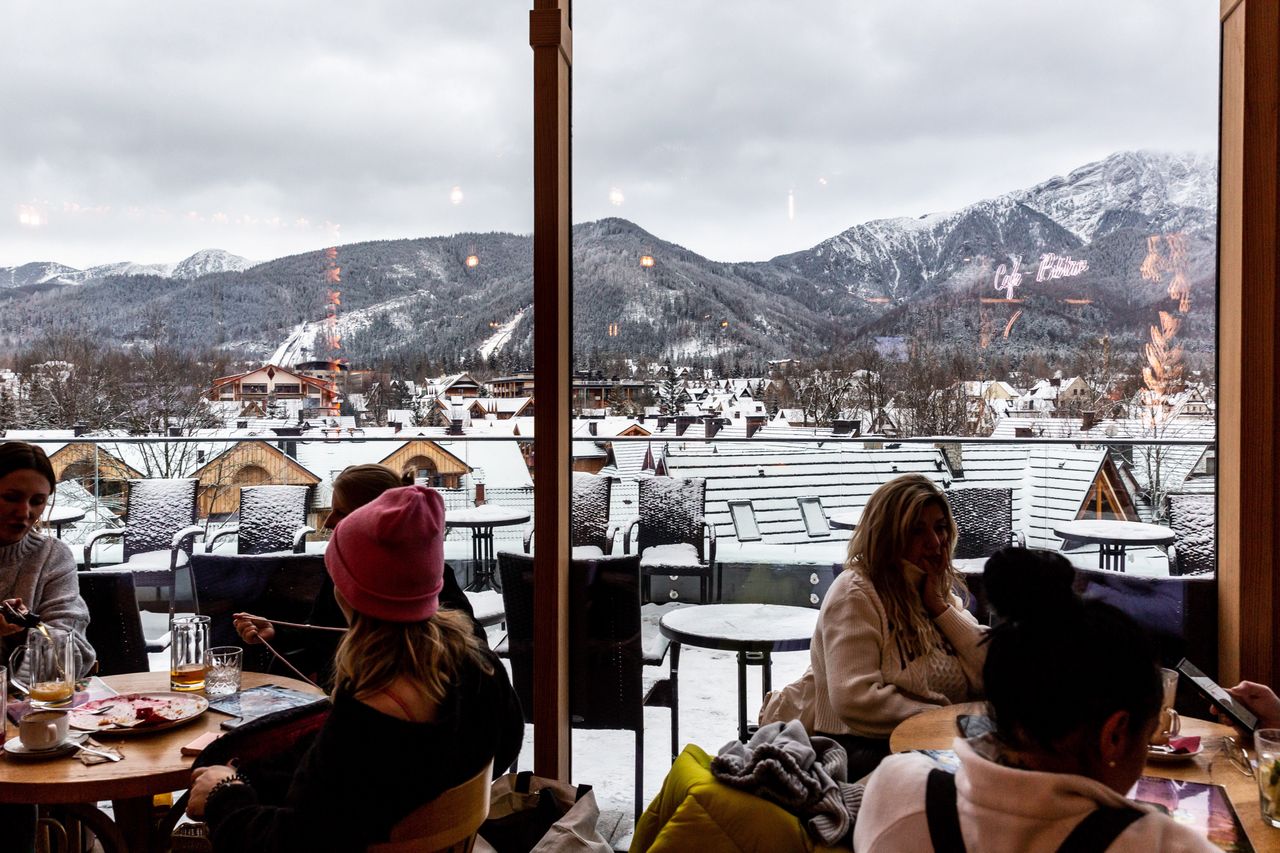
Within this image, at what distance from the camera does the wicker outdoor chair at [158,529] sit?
4.73 m

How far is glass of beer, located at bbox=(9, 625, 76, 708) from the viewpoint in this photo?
2029 millimetres

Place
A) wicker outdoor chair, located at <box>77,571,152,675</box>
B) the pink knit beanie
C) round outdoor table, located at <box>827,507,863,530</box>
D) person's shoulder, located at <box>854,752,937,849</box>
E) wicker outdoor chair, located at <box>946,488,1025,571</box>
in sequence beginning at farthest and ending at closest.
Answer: round outdoor table, located at <box>827,507,863,530</box> → wicker outdoor chair, located at <box>946,488,1025,571</box> → wicker outdoor chair, located at <box>77,571,152,675</box> → the pink knit beanie → person's shoulder, located at <box>854,752,937,849</box>

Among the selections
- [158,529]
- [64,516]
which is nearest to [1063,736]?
[158,529]

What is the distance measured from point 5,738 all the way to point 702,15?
300 centimetres

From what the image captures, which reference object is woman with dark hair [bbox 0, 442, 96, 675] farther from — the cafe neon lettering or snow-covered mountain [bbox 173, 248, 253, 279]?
the cafe neon lettering

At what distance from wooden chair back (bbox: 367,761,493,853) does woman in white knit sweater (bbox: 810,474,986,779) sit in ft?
3.50

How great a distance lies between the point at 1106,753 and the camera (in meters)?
1.03

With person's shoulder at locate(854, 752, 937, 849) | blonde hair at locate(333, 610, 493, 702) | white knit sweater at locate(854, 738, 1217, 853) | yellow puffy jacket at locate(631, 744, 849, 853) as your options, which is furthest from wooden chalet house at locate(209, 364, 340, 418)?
white knit sweater at locate(854, 738, 1217, 853)

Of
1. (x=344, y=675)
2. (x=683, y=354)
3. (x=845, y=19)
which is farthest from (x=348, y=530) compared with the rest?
(x=845, y=19)

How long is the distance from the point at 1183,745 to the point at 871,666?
0.70 meters

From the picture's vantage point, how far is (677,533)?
15.2ft

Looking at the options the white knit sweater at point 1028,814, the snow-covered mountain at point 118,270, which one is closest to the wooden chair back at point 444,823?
the white knit sweater at point 1028,814

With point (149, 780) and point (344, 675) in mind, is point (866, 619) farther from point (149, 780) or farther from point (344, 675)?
point (149, 780)

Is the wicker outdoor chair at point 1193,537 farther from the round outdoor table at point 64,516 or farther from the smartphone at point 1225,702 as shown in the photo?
the round outdoor table at point 64,516
